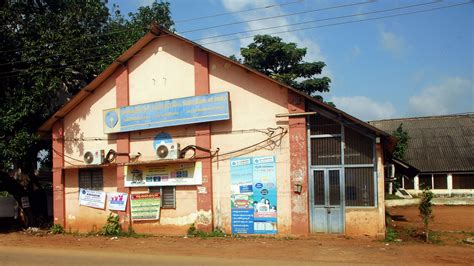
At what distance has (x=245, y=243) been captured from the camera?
14039 millimetres

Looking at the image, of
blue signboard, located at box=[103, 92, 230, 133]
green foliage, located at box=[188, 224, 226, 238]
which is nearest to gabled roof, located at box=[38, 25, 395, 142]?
blue signboard, located at box=[103, 92, 230, 133]

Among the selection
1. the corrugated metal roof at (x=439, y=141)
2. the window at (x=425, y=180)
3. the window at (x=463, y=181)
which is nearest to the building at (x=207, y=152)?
the window at (x=463, y=181)

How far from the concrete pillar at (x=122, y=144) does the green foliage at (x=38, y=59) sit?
2.35m

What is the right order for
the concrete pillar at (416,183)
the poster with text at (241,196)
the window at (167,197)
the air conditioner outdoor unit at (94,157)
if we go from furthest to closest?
the concrete pillar at (416,183)
the air conditioner outdoor unit at (94,157)
the window at (167,197)
the poster with text at (241,196)

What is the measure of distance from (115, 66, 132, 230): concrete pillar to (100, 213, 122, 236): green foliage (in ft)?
0.57

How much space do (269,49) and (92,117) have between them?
19.1 meters

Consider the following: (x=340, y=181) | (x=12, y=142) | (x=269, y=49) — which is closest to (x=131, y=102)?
(x=12, y=142)

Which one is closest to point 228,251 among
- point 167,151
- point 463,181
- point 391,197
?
point 167,151

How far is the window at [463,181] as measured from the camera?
3312cm

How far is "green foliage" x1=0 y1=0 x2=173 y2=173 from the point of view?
57.1ft

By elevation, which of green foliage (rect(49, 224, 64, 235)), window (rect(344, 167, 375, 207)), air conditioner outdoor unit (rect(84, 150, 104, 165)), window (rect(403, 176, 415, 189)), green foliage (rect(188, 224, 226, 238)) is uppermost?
air conditioner outdoor unit (rect(84, 150, 104, 165))

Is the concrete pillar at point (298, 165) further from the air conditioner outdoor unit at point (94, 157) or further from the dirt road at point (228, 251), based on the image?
the air conditioner outdoor unit at point (94, 157)

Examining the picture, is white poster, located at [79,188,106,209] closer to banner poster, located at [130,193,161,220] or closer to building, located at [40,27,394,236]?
building, located at [40,27,394,236]

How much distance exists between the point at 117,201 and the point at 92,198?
122 centimetres
